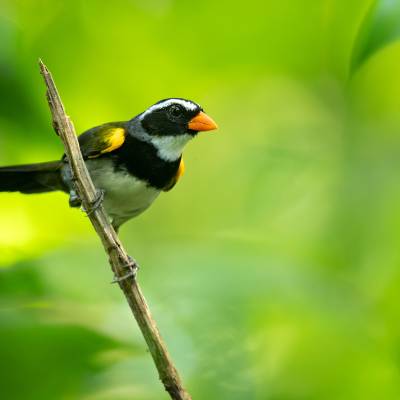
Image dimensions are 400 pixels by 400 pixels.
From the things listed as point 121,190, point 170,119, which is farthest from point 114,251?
point 170,119

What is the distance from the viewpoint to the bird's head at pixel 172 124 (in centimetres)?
406

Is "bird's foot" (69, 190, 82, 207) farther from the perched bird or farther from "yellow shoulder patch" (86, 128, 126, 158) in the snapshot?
"yellow shoulder patch" (86, 128, 126, 158)

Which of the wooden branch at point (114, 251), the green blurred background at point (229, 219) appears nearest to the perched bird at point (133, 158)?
the green blurred background at point (229, 219)

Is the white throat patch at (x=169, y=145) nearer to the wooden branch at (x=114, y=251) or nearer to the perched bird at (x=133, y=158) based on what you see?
the perched bird at (x=133, y=158)

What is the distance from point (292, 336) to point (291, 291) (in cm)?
23

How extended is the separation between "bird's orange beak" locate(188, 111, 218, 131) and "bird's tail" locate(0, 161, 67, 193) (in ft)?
2.92

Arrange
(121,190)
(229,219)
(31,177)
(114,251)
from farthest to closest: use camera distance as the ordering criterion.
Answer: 1. (229,219)
2. (31,177)
3. (121,190)
4. (114,251)

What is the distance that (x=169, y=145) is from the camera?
13.9 feet

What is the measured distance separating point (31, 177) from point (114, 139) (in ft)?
2.23

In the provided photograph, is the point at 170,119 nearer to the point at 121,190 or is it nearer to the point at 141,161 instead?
the point at 141,161

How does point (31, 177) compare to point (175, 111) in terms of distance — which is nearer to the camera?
point (175, 111)

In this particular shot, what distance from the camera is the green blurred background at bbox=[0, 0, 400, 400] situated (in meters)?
2.68

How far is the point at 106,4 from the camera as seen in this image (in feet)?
12.8

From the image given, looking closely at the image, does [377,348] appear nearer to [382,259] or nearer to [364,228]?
[382,259]
